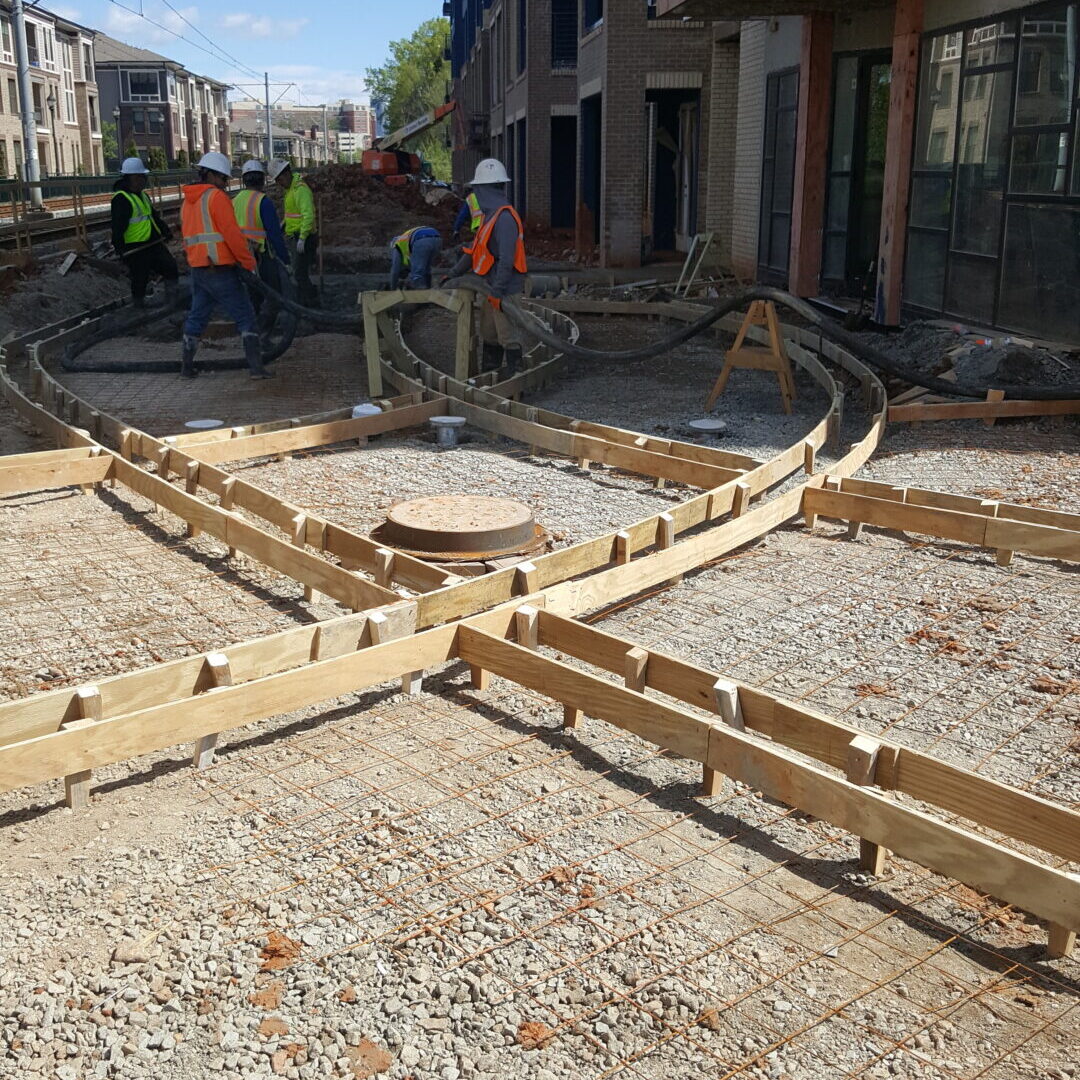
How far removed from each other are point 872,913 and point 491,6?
40474 millimetres

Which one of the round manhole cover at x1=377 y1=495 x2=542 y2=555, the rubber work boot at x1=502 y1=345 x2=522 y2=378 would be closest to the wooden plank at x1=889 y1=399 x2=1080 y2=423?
the rubber work boot at x1=502 y1=345 x2=522 y2=378

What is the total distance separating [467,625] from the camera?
4703mm

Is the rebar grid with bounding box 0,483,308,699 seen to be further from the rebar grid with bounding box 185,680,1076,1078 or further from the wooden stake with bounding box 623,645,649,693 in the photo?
the wooden stake with bounding box 623,645,649,693

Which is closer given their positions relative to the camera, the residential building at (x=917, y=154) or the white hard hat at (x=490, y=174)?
the residential building at (x=917, y=154)

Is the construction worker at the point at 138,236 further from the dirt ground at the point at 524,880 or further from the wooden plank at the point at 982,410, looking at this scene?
the wooden plank at the point at 982,410

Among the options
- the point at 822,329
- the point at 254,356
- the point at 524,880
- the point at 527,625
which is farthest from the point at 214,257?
the point at 524,880

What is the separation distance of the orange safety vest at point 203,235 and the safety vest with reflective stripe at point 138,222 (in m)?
3.52

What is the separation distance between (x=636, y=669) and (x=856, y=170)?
12.4 meters

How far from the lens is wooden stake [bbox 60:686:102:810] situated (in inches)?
150

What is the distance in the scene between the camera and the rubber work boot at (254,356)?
467 inches

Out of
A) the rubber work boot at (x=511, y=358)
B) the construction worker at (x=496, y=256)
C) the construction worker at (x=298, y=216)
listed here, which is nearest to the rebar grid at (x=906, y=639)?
the construction worker at (x=496, y=256)

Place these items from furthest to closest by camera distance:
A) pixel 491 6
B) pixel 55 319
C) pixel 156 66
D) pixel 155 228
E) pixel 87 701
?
1. pixel 156 66
2. pixel 491 6
3. pixel 55 319
4. pixel 155 228
5. pixel 87 701

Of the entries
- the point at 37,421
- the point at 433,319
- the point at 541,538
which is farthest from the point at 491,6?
the point at 541,538

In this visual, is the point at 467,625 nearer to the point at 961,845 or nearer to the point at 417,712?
the point at 417,712
